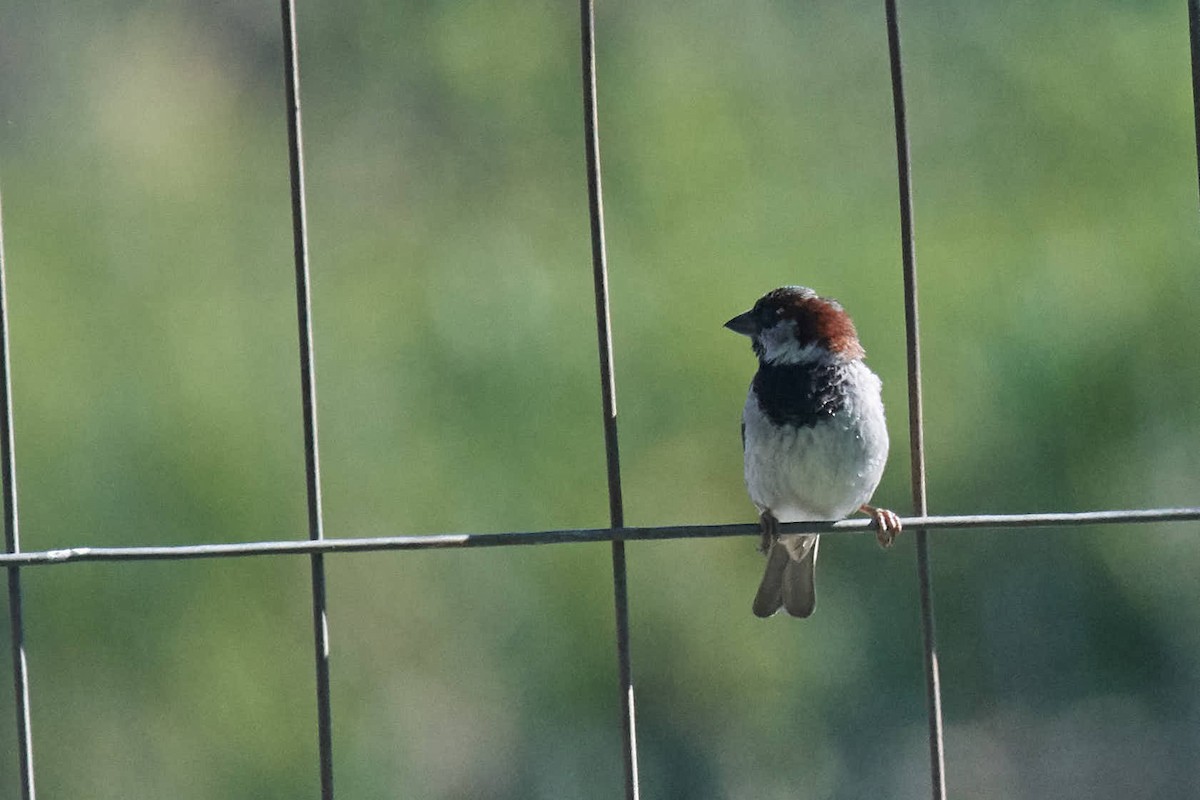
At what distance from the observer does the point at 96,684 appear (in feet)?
24.5

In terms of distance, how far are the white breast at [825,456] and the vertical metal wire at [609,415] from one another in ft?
3.04

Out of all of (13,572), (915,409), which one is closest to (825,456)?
(915,409)

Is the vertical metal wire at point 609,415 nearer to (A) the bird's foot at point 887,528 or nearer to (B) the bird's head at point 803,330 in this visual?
(A) the bird's foot at point 887,528

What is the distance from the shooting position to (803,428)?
2.82 meters

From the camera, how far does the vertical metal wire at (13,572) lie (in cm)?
189

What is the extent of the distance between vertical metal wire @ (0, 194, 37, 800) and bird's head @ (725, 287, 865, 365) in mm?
1391

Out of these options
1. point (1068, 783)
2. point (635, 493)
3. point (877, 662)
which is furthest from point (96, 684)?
point (1068, 783)

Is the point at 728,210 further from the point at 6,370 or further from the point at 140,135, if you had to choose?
the point at 6,370

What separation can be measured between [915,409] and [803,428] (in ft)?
2.78

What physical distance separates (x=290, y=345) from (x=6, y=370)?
20.2 ft

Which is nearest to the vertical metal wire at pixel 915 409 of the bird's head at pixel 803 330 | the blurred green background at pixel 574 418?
the bird's head at pixel 803 330

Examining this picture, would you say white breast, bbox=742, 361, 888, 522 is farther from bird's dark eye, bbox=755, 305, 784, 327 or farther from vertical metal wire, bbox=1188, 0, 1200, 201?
vertical metal wire, bbox=1188, 0, 1200, 201

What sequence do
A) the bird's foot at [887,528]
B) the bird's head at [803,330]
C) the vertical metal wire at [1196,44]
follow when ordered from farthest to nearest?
1. the bird's head at [803,330]
2. the bird's foot at [887,528]
3. the vertical metal wire at [1196,44]

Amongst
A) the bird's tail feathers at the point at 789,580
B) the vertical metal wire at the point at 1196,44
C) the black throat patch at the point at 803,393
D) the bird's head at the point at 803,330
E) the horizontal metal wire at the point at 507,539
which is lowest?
the bird's tail feathers at the point at 789,580
